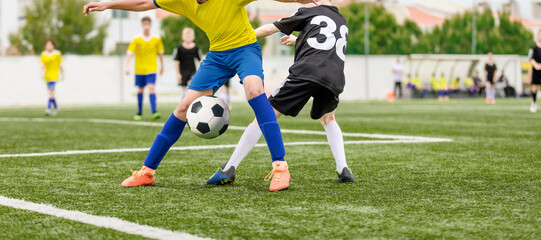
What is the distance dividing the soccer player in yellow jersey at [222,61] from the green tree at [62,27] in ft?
119

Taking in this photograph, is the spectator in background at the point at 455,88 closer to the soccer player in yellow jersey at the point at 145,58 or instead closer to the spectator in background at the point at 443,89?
the spectator in background at the point at 443,89

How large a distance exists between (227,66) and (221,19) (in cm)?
31

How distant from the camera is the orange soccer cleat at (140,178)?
4594mm

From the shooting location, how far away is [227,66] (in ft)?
15.3

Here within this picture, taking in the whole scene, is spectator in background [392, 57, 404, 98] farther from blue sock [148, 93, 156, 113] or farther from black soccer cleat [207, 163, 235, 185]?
black soccer cleat [207, 163, 235, 185]

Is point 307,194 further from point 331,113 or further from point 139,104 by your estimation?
point 139,104

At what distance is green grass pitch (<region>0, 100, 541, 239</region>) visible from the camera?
3123 millimetres

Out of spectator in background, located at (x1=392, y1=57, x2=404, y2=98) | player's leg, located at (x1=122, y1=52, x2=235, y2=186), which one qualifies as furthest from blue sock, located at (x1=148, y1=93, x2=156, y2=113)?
spectator in background, located at (x1=392, y1=57, x2=404, y2=98)

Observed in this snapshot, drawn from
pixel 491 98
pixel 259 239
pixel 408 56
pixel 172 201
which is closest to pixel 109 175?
pixel 172 201

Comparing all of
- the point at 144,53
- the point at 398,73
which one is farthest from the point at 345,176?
the point at 398,73

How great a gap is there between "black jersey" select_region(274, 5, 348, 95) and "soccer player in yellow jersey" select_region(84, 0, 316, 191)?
0.28 metres

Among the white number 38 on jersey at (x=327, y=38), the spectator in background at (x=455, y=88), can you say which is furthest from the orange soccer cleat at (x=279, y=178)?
the spectator in background at (x=455, y=88)

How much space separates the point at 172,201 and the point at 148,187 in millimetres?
663

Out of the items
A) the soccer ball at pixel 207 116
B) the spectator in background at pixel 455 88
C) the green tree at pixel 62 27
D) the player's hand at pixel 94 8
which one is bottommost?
the spectator in background at pixel 455 88
